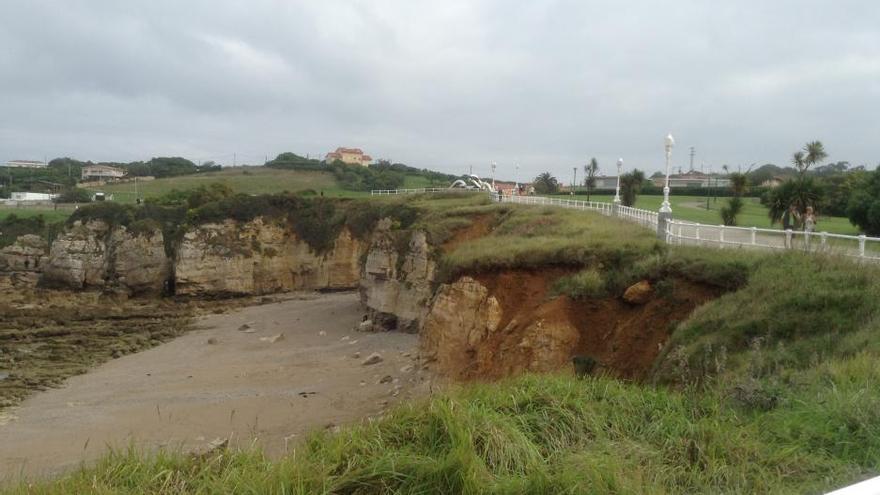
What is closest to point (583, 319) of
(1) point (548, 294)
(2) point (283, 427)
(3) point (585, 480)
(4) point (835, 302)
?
(1) point (548, 294)

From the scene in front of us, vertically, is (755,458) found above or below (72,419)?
above

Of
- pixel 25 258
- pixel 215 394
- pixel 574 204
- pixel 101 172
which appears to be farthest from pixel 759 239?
pixel 101 172

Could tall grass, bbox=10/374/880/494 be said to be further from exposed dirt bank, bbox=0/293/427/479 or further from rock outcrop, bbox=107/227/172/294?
rock outcrop, bbox=107/227/172/294

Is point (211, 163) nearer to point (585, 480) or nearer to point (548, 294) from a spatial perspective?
point (548, 294)

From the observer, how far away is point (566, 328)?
50.4ft

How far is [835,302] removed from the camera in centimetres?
1018

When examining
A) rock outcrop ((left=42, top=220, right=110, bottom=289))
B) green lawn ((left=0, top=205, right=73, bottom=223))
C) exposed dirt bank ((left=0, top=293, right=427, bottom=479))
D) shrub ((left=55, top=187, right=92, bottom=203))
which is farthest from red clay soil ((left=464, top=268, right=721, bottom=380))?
shrub ((left=55, top=187, right=92, bottom=203))

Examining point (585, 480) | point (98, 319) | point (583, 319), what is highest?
point (585, 480)

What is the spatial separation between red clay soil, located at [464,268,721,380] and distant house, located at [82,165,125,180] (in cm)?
13391

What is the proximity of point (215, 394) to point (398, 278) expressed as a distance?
13207 millimetres

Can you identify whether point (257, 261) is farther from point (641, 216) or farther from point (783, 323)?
point (783, 323)

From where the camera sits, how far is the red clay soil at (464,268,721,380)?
44.5 feet

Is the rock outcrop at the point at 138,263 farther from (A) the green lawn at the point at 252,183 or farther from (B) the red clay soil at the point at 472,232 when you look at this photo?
(A) the green lawn at the point at 252,183

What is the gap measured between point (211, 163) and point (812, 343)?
150m
